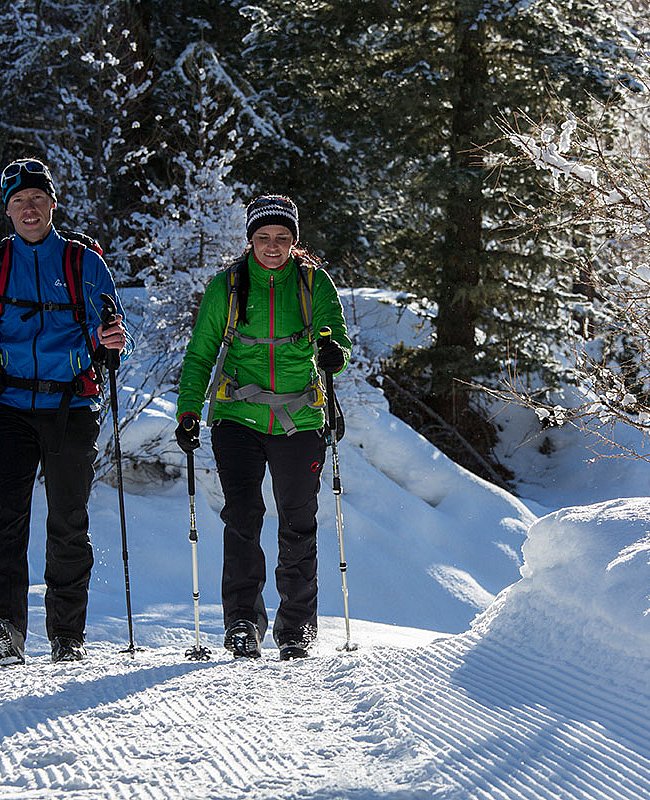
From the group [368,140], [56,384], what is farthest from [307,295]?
[368,140]

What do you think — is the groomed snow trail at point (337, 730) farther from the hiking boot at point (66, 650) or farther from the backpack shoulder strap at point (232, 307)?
the backpack shoulder strap at point (232, 307)

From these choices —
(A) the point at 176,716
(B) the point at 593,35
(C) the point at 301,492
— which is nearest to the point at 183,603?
(C) the point at 301,492

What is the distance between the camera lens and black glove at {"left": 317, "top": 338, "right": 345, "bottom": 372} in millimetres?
4605

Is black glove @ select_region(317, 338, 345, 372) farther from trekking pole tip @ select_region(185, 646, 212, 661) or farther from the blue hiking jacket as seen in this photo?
trekking pole tip @ select_region(185, 646, 212, 661)

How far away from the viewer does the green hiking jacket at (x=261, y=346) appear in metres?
4.60

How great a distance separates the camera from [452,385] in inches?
579

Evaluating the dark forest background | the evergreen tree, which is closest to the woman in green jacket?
the dark forest background

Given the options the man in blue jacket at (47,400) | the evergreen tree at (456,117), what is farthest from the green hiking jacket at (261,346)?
the evergreen tree at (456,117)

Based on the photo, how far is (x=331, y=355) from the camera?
4.61 m

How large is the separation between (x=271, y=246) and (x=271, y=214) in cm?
16

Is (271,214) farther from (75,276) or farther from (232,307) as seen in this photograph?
(75,276)

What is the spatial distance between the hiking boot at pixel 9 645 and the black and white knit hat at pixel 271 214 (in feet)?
6.77

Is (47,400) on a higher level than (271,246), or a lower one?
lower

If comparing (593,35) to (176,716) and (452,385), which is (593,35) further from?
(176,716)
